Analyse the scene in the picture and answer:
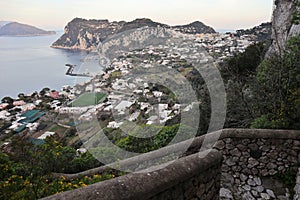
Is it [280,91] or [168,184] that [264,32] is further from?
[168,184]

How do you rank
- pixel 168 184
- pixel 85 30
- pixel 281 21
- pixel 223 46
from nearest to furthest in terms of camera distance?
pixel 168 184, pixel 281 21, pixel 223 46, pixel 85 30

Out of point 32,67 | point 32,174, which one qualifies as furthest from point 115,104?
point 32,67

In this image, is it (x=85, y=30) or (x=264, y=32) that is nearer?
(x=85, y=30)

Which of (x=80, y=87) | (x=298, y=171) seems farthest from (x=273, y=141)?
(x=80, y=87)

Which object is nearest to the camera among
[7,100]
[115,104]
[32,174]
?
[32,174]

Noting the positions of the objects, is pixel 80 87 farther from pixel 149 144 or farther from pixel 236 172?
pixel 236 172

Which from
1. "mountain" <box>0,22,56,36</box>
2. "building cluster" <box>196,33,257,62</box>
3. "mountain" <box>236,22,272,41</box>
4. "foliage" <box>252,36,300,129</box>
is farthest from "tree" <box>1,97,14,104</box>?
"mountain" <box>236,22,272,41</box>
